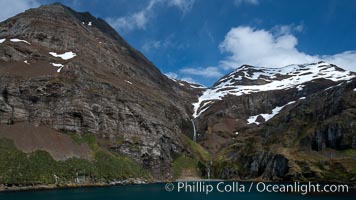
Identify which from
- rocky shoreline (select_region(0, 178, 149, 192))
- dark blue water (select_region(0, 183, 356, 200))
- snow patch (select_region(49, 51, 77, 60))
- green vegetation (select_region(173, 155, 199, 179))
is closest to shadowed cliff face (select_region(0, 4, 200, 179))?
snow patch (select_region(49, 51, 77, 60))

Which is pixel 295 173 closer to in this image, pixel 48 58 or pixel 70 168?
pixel 70 168

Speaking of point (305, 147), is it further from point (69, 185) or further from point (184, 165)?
point (69, 185)

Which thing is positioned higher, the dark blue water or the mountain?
the mountain

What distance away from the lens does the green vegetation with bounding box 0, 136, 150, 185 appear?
10144 centimetres

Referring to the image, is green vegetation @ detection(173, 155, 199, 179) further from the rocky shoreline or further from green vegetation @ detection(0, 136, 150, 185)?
green vegetation @ detection(0, 136, 150, 185)

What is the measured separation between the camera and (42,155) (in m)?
113

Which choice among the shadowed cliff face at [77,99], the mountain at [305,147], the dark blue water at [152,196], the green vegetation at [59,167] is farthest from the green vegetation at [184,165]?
the dark blue water at [152,196]

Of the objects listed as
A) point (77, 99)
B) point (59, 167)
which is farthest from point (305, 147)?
point (59, 167)

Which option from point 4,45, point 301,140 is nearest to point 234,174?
point 301,140

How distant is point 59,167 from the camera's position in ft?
373

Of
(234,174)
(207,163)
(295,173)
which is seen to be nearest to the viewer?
(295,173)

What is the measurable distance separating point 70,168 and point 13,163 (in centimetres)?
1804

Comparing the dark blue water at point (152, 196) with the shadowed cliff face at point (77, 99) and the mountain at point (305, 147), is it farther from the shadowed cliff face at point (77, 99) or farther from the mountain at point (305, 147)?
the shadowed cliff face at point (77, 99)

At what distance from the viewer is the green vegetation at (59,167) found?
101 metres
